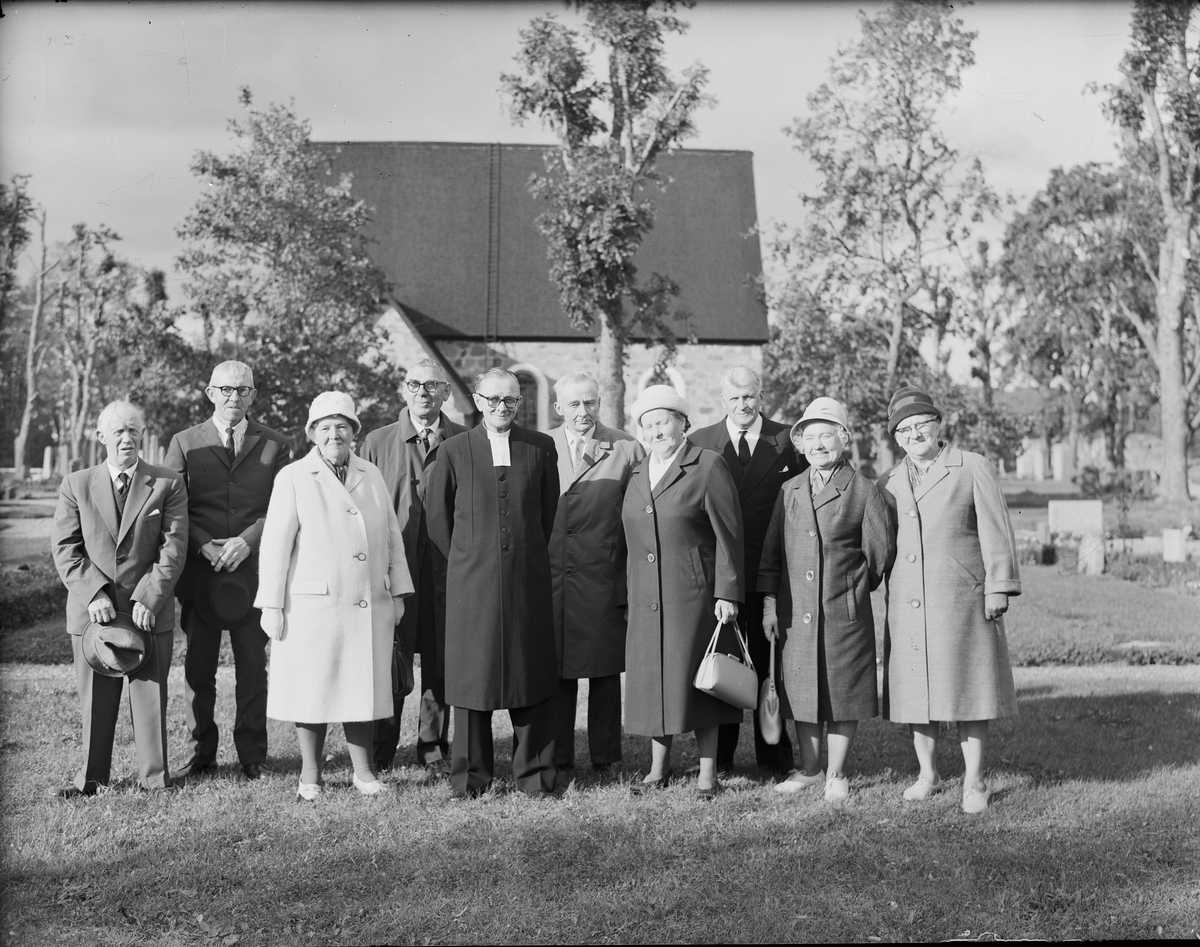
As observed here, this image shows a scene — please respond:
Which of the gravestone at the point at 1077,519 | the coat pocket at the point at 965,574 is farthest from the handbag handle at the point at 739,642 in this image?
the gravestone at the point at 1077,519

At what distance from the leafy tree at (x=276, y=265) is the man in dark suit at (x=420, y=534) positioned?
10.9 meters

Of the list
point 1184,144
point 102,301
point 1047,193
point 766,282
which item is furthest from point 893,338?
point 102,301

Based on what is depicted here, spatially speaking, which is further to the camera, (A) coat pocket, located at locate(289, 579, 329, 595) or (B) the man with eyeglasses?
(B) the man with eyeglasses

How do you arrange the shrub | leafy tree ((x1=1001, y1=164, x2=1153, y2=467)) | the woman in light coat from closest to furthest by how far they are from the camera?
the woman in light coat < the shrub < leafy tree ((x1=1001, y1=164, x2=1153, y2=467))

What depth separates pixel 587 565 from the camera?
6562mm

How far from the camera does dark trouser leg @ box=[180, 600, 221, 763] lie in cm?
672

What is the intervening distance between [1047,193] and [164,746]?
4018 centimetres

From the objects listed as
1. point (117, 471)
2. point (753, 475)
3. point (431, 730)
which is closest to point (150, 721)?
point (117, 471)

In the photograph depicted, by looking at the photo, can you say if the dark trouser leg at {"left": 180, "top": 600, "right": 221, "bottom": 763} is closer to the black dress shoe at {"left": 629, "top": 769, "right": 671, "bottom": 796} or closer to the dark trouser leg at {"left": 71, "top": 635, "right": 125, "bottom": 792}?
the dark trouser leg at {"left": 71, "top": 635, "right": 125, "bottom": 792}

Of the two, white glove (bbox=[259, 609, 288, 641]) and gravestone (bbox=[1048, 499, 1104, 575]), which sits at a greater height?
gravestone (bbox=[1048, 499, 1104, 575])

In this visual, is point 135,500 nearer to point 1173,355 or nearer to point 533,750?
point 533,750

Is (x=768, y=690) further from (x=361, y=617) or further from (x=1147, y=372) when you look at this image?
(x=1147, y=372)

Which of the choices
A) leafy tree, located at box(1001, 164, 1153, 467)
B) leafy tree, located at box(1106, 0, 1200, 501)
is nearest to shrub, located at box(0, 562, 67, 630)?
leafy tree, located at box(1106, 0, 1200, 501)

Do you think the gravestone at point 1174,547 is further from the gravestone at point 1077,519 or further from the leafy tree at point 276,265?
the leafy tree at point 276,265
